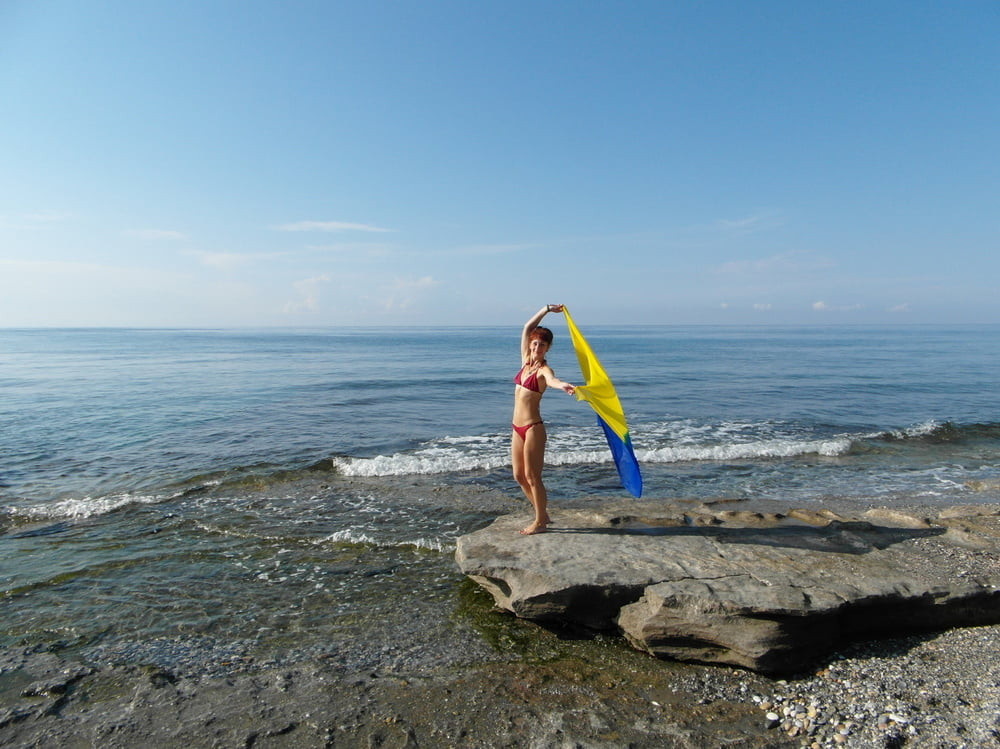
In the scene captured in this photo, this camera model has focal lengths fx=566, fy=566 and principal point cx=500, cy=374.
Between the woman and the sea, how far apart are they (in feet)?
4.28

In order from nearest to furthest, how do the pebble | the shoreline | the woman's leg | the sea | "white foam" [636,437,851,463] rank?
the pebble, the shoreline, the sea, the woman's leg, "white foam" [636,437,851,463]

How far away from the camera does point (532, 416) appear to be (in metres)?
6.38

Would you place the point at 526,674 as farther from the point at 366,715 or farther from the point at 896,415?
the point at 896,415

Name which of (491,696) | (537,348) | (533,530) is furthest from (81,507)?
(491,696)

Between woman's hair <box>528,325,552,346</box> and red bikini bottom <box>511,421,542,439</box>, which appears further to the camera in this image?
red bikini bottom <box>511,421,542,439</box>

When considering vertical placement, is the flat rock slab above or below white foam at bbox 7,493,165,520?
above

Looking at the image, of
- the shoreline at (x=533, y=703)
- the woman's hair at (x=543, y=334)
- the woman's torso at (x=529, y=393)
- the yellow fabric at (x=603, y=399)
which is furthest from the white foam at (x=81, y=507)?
the yellow fabric at (x=603, y=399)

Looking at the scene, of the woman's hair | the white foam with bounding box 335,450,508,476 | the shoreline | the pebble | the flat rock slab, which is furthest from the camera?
the white foam with bounding box 335,450,508,476

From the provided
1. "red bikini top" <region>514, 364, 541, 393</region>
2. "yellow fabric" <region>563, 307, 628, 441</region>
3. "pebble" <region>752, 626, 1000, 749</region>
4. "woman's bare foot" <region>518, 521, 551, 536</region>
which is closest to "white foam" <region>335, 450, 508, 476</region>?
"woman's bare foot" <region>518, 521, 551, 536</region>

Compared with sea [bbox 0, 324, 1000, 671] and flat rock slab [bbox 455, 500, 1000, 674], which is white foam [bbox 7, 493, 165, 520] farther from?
flat rock slab [bbox 455, 500, 1000, 674]

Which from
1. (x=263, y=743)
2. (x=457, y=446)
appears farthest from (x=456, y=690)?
(x=457, y=446)

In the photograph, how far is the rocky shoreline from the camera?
3707mm

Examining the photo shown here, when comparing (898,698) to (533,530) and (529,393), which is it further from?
(529,393)

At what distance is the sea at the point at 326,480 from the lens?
5.62 metres
